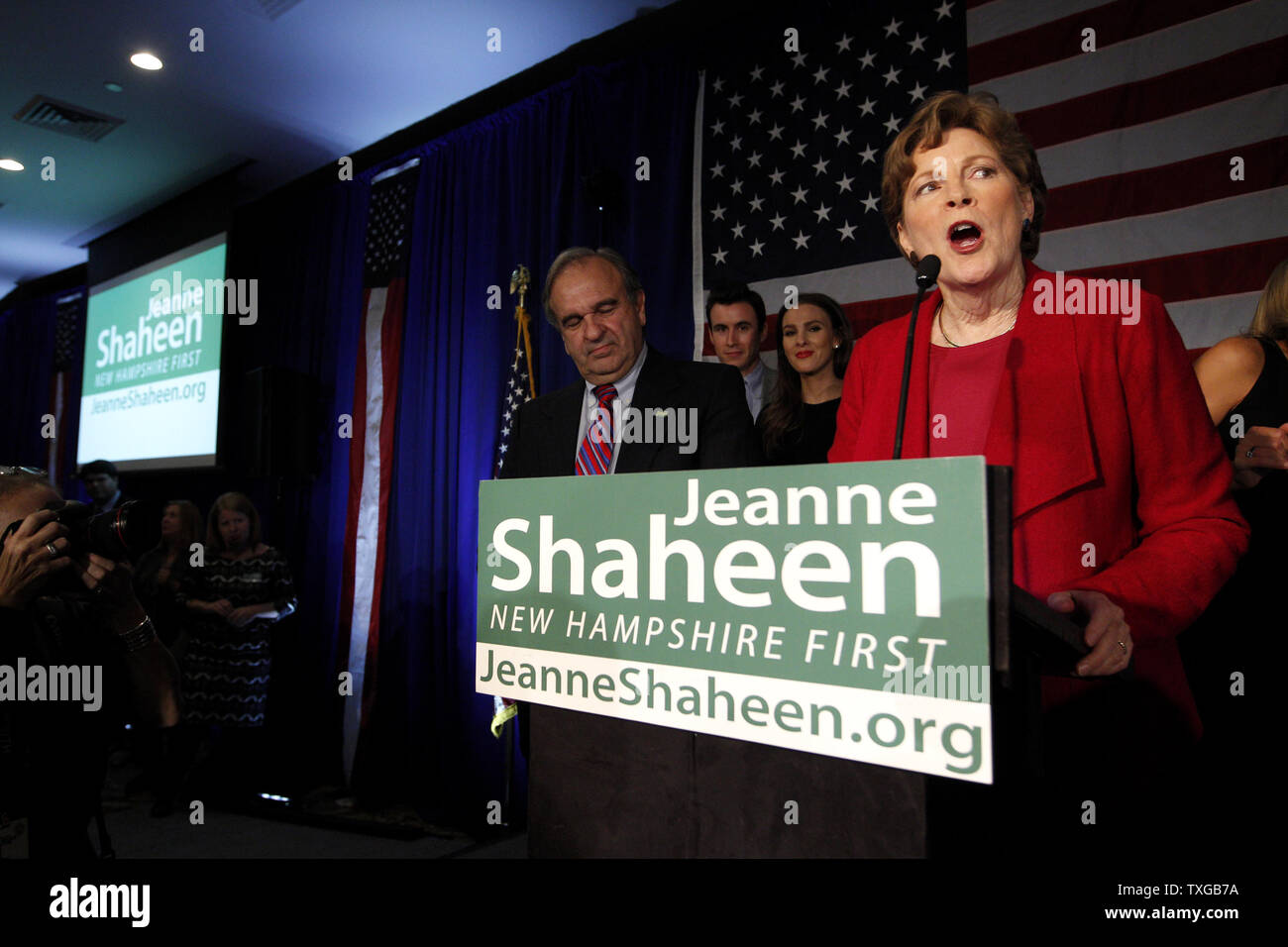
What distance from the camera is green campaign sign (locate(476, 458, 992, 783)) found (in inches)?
29.1

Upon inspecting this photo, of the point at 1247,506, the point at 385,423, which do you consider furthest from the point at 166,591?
the point at 1247,506

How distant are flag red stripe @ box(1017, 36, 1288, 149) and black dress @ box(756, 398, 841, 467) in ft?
3.49

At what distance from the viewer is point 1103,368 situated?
3.74 feet

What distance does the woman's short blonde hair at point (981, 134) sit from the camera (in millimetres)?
1268

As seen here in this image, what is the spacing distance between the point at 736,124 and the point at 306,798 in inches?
157

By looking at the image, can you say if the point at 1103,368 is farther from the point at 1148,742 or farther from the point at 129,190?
the point at 129,190

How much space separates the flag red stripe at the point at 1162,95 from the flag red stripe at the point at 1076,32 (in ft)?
0.48

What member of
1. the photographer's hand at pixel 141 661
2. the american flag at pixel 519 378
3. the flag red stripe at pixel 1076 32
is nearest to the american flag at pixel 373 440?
the american flag at pixel 519 378

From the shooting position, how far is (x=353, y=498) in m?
4.68

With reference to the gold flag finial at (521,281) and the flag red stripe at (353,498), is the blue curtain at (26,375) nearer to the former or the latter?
the flag red stripe at (353,498)

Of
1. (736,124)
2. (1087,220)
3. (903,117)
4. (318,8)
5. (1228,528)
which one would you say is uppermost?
(318,8)

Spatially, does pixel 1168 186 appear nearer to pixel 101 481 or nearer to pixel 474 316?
pixel 474 316
